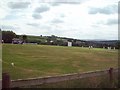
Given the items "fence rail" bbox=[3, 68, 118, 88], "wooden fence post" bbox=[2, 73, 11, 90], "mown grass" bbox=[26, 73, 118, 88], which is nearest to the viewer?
"wooden fence post" bbox=[2, 73, 11, 90]


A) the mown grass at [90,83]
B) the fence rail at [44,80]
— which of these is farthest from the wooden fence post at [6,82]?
the mown grass at [90,83]

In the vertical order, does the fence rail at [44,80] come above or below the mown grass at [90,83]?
above

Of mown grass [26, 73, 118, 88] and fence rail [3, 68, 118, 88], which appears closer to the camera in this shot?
fence rail [3, 68, 118, 88]

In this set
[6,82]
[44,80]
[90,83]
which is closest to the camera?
[6,82]

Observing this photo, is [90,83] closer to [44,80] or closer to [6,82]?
[44,80]

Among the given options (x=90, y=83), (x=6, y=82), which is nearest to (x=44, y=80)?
(x=6, y=82)

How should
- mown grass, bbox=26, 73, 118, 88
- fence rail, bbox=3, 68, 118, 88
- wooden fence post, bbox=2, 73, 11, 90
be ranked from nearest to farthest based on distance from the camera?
wooden fence post, bbox=2, 73, 11, 90, fence rail, bbox=3, 68, 118, 88, mown grass, bbox=26, 73, 118, 88

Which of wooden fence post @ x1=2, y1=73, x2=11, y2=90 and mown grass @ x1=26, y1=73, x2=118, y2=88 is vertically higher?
wooden fence post @ x1=2, y1=73, x2=11, y2=90

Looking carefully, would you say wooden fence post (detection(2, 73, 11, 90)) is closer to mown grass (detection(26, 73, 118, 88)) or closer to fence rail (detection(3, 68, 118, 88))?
fence rail (detection(3, 68, 118, 88))

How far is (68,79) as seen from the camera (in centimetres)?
1091

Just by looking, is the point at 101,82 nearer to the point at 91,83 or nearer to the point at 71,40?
the point at 91,83

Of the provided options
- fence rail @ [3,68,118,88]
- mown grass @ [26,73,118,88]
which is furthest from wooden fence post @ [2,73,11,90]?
mown grass @ [26,73,118,88]

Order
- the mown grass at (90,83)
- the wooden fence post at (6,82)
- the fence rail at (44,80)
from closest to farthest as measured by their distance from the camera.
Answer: the wooden fence post at (6,82), the fence rail at (44,80), the mown grass at (90,83)

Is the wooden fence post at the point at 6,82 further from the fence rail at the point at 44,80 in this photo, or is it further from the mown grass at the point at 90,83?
the mown grass at the point at 90,83
